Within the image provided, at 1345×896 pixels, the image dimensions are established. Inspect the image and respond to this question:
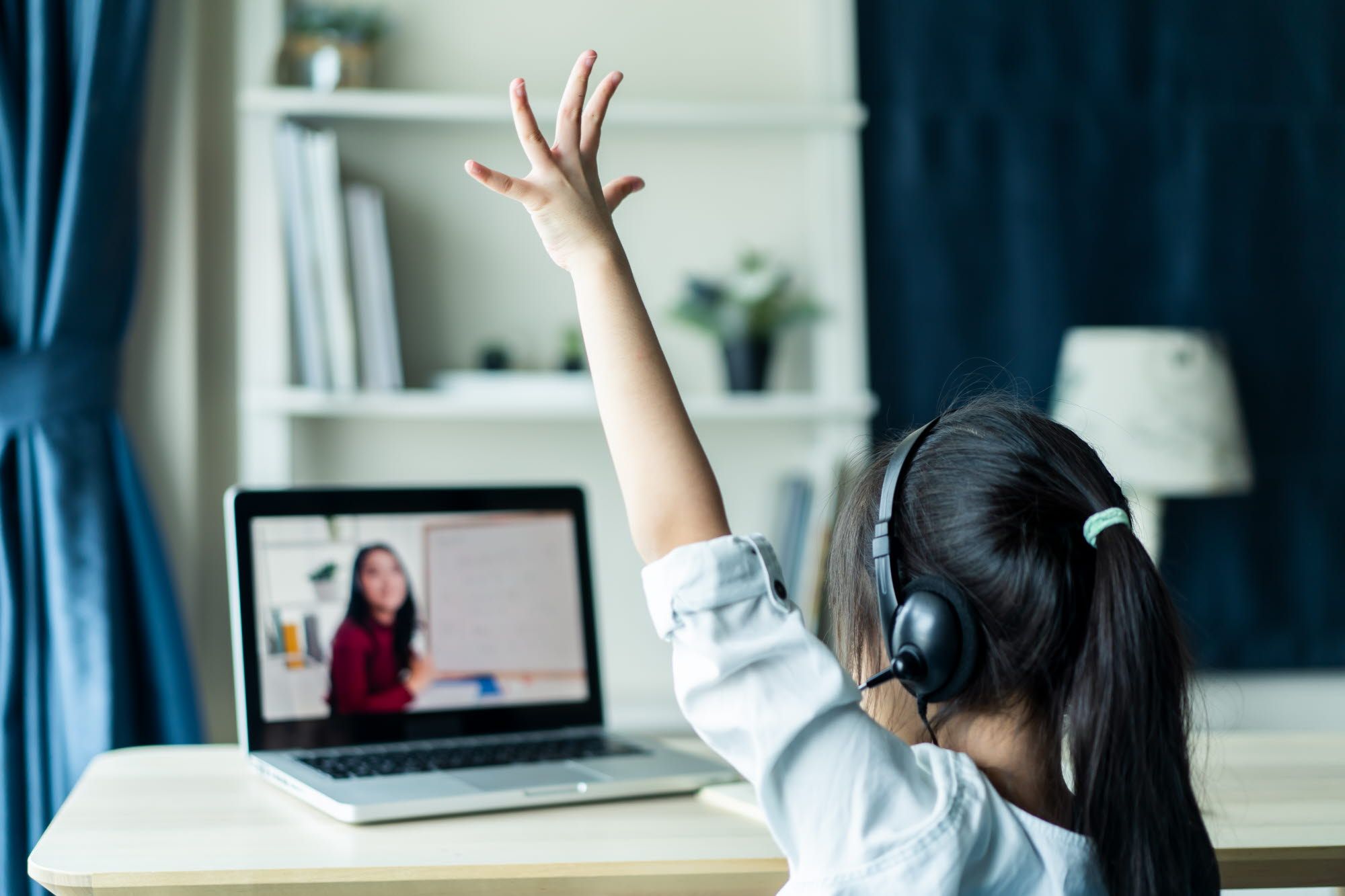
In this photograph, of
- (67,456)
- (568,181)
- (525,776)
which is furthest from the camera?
(67,456)

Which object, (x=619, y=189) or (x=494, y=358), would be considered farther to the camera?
(x=494, y=358)

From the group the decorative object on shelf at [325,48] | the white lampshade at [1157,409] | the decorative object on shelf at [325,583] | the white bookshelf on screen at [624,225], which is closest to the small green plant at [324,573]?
the decorative object on shelf at [325,583]

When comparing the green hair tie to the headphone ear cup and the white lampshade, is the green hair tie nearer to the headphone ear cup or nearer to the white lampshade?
the headphone ear cup

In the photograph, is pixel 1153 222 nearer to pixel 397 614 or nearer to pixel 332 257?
pixel 332 257

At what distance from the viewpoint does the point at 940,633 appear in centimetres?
70

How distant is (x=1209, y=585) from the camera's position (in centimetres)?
228

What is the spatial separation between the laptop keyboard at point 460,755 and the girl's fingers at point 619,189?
51cm

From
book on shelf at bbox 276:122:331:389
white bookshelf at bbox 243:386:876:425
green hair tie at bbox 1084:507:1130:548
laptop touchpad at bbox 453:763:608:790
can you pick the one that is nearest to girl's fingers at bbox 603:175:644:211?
green hair tie at bbox 1084:507:1130:548

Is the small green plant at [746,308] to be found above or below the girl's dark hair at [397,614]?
above

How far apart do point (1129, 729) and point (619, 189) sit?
1.52 ft

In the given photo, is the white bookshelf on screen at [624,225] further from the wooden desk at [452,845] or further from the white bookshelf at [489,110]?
the wooden desk at [452,845]

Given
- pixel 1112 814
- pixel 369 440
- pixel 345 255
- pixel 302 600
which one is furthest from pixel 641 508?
pixel 369 440

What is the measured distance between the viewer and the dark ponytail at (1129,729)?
0.69m

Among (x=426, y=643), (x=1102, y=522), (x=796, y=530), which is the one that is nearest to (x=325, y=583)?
A: (x=426, y=643)
